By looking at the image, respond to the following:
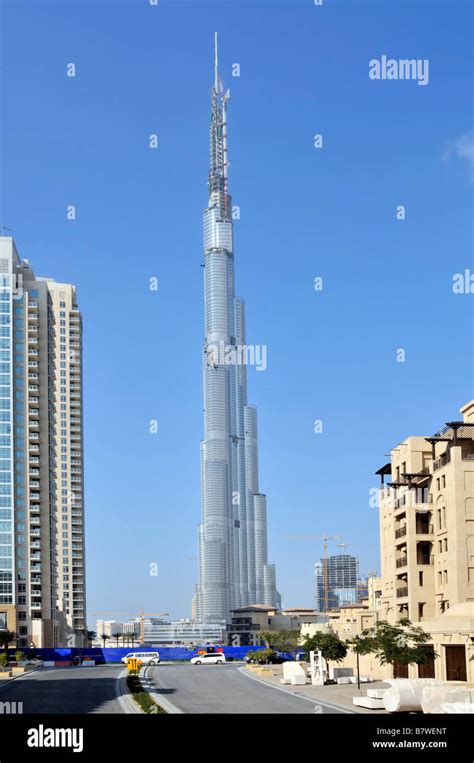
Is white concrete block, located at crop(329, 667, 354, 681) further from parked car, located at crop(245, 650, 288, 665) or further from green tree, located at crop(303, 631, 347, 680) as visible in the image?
parked car, located at crop(245, 650, 288, 665)

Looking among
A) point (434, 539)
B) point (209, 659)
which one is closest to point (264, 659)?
point (209, 659)

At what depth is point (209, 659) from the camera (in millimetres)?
114875

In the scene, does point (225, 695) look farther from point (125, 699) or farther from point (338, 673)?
point (338, 673)

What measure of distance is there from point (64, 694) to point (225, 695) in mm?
9310

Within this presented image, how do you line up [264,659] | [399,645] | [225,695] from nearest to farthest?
[225,695] < [399,645] < [264,659]

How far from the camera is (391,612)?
277ft

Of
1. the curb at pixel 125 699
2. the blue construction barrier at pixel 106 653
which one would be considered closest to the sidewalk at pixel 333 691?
the curb at pixel 125 699

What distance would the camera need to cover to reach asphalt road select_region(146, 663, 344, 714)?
4628 cm

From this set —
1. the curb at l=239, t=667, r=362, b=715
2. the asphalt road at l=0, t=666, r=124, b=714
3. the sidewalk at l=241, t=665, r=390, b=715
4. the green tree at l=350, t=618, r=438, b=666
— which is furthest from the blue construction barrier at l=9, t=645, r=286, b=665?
the green tree at l=350, t=618, r=438, b=666

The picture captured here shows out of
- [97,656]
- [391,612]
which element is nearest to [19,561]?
[97,656]

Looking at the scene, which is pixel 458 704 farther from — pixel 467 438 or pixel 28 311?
pixel 28 311
